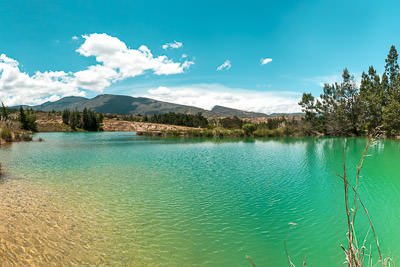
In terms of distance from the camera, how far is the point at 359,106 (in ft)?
232

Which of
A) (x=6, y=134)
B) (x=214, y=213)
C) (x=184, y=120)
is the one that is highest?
(x=184, y=120)

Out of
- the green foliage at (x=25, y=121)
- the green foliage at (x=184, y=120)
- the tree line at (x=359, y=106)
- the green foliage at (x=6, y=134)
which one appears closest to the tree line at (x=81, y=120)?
the green foliage at (x=25, y=121)

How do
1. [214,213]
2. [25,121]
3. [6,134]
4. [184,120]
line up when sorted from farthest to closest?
[184,120] → [25,121] → [6,134] → [214,213]

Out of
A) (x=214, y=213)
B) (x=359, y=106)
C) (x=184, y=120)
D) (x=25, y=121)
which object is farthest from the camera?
(x=184, y=120)

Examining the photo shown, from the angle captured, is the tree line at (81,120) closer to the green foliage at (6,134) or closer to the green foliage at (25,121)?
the green foliage at (25,121)

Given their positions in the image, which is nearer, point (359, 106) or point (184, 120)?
point (359, 106)

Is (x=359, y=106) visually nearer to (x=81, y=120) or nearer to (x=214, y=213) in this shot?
(x=214, y=213)

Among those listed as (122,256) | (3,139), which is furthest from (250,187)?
(3,139)

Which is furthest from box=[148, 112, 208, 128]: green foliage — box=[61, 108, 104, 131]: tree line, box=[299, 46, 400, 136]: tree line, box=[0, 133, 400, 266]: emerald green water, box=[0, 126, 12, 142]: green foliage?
box=[0, 133, 400, 266]: emerald green water

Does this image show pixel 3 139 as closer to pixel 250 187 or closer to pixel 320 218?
pixel 250 187

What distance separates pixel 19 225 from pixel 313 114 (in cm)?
8872

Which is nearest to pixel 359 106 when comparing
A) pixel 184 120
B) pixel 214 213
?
pixel 214 213

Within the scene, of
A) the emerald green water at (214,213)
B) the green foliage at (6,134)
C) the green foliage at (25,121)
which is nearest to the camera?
the emerald green water at (214,213)

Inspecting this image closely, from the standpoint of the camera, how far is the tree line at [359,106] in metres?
54.3
